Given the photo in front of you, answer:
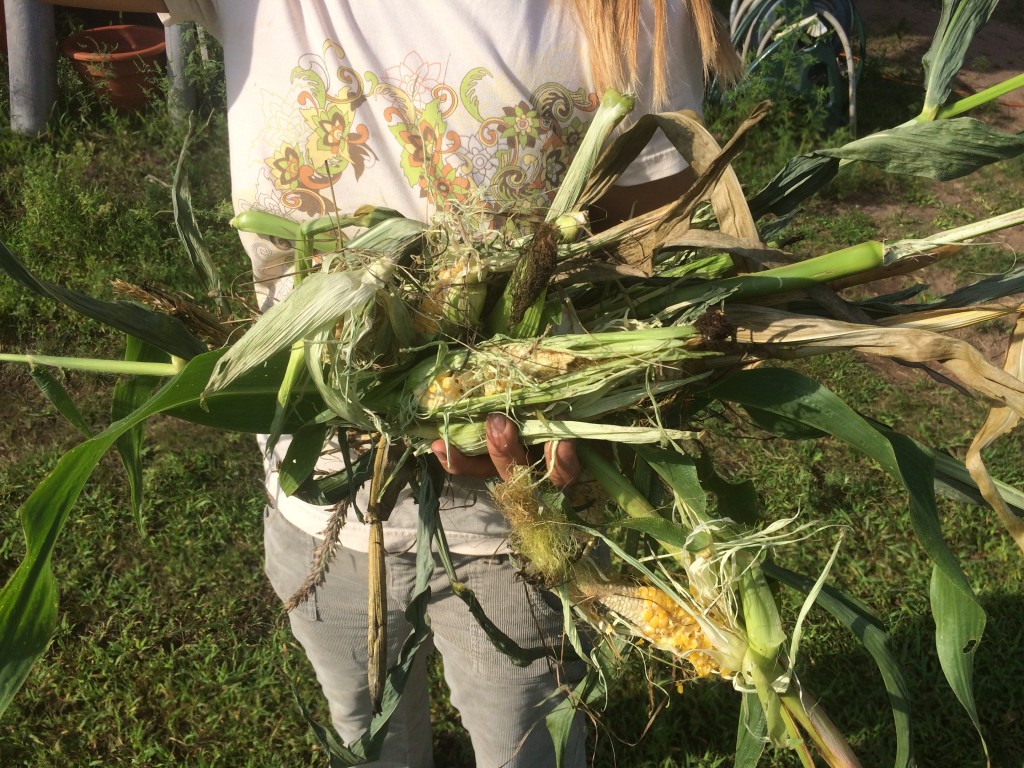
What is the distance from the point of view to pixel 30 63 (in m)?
3.24

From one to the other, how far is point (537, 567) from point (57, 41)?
11.4 feet

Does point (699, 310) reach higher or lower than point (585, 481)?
higher

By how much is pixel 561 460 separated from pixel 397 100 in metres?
0.50

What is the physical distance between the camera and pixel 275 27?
1070 millimetres

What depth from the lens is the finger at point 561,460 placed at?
0.92 metres

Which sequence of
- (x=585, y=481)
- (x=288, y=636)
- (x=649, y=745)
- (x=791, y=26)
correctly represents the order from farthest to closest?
(x=791, y=26) < (x=288, y=636) < (x=649, y=745) < (x=585, y=481)

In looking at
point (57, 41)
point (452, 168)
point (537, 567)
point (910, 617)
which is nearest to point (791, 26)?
point (910, 617)

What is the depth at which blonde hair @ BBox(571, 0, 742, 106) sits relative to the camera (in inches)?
41.8

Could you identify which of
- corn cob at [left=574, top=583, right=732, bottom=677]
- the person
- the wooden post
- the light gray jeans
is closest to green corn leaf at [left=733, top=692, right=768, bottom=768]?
corn cob at [left=574, top=583, right=732, bottom=677]

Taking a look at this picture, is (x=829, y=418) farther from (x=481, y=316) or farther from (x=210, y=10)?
(x=210, y=10)

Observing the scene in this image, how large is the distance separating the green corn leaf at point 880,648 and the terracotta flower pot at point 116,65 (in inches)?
126

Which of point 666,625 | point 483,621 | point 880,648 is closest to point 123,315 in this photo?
point 483,621

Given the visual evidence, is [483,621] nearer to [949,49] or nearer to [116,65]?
[949,49]

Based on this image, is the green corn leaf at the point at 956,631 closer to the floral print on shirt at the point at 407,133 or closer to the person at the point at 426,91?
the person at the point at 426,91
